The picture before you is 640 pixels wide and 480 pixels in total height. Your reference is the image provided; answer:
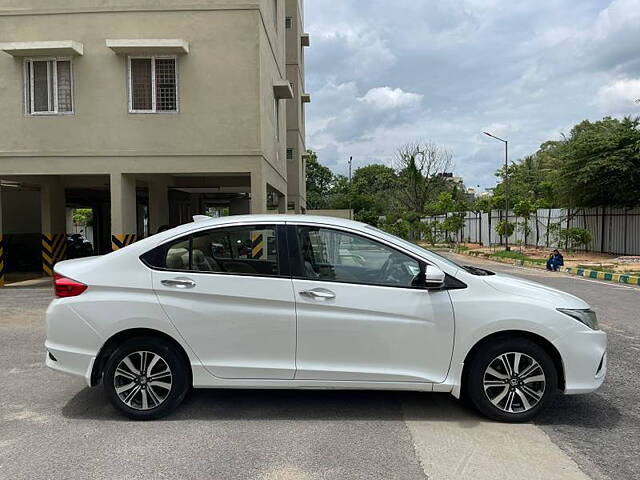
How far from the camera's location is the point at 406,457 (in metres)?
3.79

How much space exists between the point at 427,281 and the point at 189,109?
1096cm

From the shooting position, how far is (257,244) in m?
4.76

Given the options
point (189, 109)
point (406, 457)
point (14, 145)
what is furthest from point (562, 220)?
point (406, 457)

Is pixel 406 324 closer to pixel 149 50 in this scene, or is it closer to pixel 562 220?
pixel 149 50

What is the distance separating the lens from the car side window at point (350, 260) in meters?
4.52

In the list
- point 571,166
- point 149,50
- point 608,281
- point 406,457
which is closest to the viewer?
point 406,457

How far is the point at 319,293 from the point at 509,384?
1.74 metres

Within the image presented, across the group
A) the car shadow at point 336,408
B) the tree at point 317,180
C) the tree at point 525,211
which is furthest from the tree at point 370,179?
the car shadow at point 336,408

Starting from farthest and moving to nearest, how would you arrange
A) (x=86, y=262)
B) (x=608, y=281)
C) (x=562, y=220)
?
(x=562, y=220)
(x=608, y=281)
(x=86, y=262)

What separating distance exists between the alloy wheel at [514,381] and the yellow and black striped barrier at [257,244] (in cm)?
216

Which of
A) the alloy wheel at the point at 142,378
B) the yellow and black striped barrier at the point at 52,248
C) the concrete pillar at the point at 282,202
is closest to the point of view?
the alloy wheel at the point at 142,378

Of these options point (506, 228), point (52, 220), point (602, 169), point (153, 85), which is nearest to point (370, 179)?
point (506, 228)

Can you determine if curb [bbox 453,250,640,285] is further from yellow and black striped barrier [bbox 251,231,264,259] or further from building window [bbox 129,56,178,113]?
yellow and black striped barrier [bbox 251,231,264,259]

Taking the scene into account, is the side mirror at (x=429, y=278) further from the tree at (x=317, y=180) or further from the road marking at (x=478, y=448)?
the tree at (x=317, y=180)
